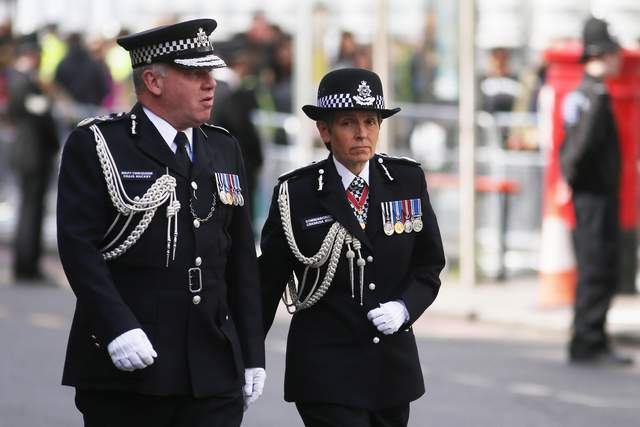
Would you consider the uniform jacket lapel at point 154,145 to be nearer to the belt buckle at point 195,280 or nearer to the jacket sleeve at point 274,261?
the belt buckle at point 195,280

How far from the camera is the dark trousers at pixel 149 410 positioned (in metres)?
4.88

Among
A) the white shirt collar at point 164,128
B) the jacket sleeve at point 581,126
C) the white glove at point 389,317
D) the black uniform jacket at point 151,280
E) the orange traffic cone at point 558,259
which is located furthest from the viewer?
the orange traffic cone at point 558,259

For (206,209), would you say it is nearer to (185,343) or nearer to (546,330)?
(185,343)

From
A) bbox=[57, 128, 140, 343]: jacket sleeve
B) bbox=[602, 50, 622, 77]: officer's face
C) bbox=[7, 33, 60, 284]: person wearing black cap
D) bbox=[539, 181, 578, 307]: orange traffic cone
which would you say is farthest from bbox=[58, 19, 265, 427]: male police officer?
bbox=[7, 33, 60, 284]: person wearing black cap

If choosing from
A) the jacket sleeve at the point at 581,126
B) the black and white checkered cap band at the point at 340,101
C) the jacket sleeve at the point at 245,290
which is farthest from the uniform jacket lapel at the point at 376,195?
the jacket sleeve at the point at 581,126

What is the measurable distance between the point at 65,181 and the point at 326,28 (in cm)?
1096

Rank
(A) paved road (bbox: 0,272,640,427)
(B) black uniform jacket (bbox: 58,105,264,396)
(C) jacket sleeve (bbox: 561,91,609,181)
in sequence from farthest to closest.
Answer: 1. (C) jacket sleeve (bbox: 561,91,609,181)
2. (A) paved road (bbox: 0,272,640,427)
3. (B) black uniform jacket (bbox: 58,105,264,396)

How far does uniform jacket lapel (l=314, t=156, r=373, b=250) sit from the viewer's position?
17.3 feet

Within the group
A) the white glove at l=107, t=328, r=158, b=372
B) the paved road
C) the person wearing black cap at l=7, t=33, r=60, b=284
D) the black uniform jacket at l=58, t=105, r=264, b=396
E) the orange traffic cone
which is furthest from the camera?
the person wearing black cap at l=7, t=33, r=60, b=284

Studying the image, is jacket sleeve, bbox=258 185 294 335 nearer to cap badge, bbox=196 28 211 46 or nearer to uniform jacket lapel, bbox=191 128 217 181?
uniform jacket lapel, bbox=191 128 217 181

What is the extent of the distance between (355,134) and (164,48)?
71 cm

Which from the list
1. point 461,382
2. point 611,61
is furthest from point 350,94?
point 611,61

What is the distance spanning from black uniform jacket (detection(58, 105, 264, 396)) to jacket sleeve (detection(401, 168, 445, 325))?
57cm

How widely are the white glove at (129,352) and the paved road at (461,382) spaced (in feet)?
11.6
